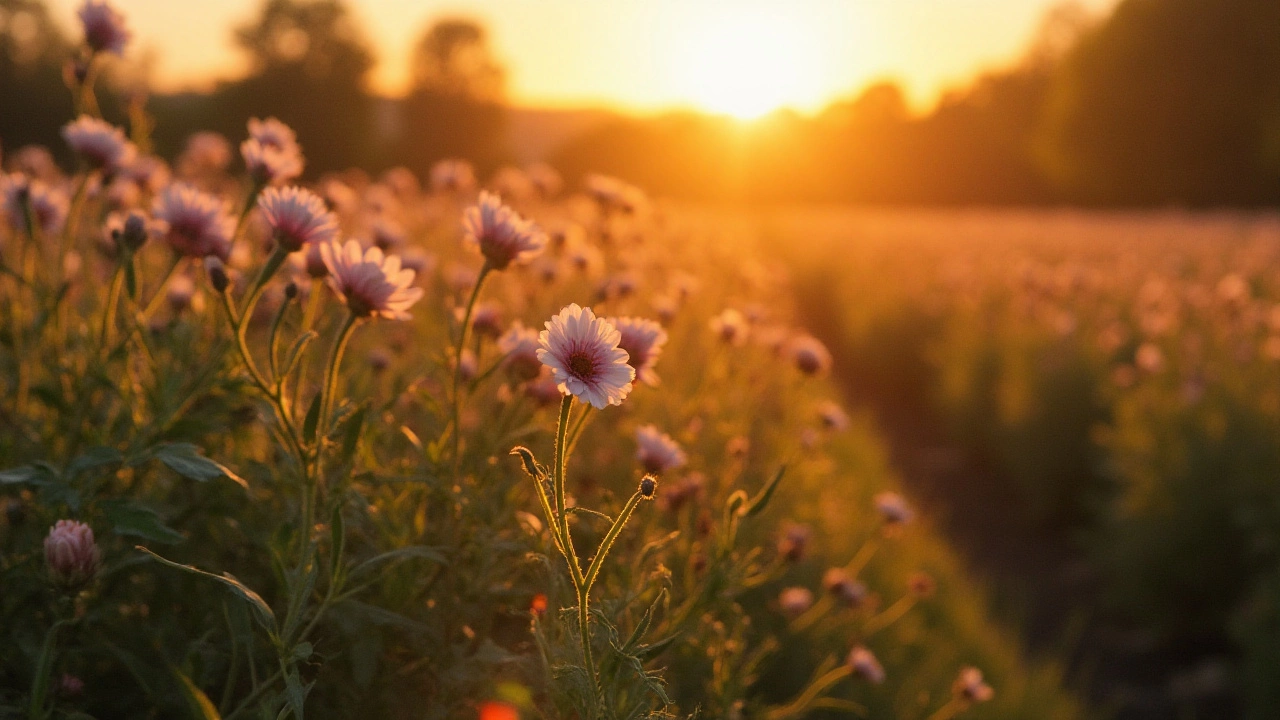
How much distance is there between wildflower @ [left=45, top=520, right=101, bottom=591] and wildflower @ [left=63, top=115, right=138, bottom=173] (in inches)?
39.7

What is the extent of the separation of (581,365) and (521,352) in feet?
1.83

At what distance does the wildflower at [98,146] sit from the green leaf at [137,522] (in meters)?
0.97

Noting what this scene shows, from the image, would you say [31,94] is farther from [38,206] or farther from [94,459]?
[94,459]

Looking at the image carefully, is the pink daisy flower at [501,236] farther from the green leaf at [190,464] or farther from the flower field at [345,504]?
the green leaf at [190,464]

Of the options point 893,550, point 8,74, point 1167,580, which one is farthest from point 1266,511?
point 8,74

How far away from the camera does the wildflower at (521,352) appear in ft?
4.82

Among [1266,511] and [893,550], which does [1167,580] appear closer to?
[1266,511]

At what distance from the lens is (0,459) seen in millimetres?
1486

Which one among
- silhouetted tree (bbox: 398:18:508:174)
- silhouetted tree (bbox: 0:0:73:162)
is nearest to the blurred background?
silhouetted tree (bbox: 0:0:73:162)

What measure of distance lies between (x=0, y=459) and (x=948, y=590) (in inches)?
123

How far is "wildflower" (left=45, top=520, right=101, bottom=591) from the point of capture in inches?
40.1

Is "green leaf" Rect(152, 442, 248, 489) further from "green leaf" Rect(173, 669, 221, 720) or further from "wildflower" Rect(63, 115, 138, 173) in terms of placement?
"wildflower" Rect(63, 115, 138, 173)

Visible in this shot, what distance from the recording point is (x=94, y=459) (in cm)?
116

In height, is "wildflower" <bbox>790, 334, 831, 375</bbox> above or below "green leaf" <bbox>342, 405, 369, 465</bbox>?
below
